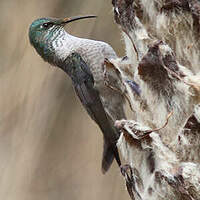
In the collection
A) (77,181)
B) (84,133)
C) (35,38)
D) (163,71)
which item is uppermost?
(163,71)

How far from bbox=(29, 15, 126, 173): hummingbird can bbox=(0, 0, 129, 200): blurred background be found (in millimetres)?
68

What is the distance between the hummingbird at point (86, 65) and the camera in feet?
7.23

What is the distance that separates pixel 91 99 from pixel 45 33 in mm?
446

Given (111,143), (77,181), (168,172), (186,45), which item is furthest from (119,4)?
(77,181)

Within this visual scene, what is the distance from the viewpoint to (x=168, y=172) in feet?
3.04

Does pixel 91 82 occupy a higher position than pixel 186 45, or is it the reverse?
pixel 186 45

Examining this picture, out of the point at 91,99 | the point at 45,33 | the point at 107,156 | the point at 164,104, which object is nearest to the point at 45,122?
the point at 91,99

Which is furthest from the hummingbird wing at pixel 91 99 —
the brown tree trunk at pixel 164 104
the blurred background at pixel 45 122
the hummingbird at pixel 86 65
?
the brown tree trunk at pixel 164 104

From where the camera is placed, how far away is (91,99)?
7.58ft

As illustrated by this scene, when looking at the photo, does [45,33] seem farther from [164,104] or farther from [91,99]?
[164,104]

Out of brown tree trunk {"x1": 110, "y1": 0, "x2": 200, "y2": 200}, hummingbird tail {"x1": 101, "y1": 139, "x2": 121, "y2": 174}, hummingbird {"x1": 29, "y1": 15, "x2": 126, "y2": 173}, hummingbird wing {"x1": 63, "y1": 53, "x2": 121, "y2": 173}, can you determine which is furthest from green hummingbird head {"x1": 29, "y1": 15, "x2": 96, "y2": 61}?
brown tree trunk {"x1": 110, "y1": 0, "x2": 200, "y2": 200}

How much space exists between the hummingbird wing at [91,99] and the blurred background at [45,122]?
120mm

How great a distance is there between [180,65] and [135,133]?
0.17 metres

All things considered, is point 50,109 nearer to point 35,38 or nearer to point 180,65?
point 35,38
